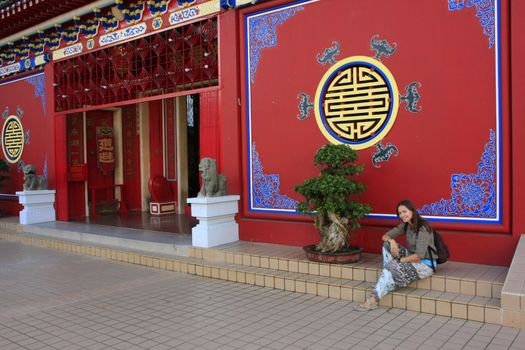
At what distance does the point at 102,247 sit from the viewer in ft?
21.2

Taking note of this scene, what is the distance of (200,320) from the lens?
12.3 ft

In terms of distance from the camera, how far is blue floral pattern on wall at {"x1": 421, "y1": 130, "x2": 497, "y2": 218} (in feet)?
13.9

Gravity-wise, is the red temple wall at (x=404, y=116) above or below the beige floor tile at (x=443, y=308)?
above

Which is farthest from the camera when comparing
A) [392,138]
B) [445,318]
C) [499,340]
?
[392,138]

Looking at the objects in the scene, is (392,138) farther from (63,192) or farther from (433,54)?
(63,192)

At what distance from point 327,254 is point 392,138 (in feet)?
4.26

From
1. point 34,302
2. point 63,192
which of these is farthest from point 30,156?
point 34,302

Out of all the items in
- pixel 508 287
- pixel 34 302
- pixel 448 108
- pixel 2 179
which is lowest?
pixel 34 302

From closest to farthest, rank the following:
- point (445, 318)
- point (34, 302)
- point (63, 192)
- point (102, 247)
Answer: point (445, 318)
point (34, 302)
point (102, 247)
point (63, 192)

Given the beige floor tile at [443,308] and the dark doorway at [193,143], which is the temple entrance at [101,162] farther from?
the beige floor tile at [443,308]

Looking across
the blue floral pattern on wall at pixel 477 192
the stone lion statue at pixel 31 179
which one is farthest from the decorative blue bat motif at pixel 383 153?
the stone lion statue at pixel 31 179

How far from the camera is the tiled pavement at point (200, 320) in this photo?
3.22 meters

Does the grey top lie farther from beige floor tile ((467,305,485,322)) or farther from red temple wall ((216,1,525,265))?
red temple wall ((216,1,525,265))

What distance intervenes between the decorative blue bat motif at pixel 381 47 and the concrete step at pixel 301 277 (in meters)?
2.07
